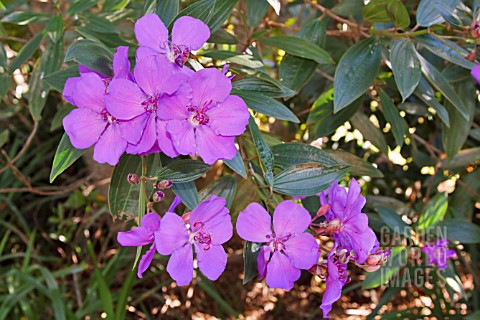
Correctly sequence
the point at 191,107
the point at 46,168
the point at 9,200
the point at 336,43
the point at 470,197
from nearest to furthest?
the point at 191,107 < the point at 336,43 < the point at 470,197 < the point at 9,200 < the point at 46,168

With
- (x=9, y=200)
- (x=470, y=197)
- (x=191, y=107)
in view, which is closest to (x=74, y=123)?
(x=191, y=107)

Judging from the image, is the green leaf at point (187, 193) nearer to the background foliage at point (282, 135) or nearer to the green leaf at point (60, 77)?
the background foliage at point (282, 135)

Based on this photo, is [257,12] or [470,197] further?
[470,197]

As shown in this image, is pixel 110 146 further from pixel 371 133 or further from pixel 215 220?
pixel 371 133

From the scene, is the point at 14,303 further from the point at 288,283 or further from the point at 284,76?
the point at 288,283


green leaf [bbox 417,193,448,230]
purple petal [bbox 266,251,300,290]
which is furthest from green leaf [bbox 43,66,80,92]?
green leaf [bbox 417,193,448,230]

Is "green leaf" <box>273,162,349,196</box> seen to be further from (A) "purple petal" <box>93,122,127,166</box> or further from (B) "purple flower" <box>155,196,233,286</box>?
(A) "purple petal" <box>93,122,127,166</box>

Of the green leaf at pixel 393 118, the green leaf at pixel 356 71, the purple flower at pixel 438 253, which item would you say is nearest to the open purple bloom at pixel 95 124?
the green leaf at pixel 356 71
